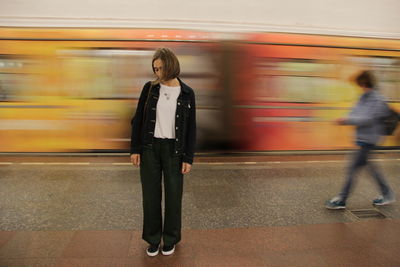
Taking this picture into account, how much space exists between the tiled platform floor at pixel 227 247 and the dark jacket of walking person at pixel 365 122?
0.59 metres

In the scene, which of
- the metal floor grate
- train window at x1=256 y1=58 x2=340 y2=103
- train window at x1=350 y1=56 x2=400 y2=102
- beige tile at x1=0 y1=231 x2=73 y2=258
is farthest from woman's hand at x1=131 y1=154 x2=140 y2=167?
train window at x1=350 y1=56 x2=400 y2=102

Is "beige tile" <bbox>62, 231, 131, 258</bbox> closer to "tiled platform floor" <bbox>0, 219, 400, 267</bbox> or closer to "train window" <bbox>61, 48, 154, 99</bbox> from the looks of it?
"tiled platform floor" <bbox>0, 219, 400, 267</bbox>

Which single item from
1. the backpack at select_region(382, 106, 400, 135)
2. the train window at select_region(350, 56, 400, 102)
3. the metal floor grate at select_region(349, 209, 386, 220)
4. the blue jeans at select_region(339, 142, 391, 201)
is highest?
the train window at select_region(350, 56, 400, 102)

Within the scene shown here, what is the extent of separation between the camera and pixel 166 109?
8.38ft

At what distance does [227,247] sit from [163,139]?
121 cm

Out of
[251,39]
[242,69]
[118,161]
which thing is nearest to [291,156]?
[242,69]

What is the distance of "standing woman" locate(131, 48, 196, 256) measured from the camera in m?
2.56

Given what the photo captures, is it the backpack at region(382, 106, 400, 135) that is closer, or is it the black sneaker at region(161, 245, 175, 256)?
the black sneaker at region(161, 245, 175, 256)

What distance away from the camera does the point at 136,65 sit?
5574 mm

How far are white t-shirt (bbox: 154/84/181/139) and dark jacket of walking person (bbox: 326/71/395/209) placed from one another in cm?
213

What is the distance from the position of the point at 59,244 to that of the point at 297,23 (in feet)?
18.9

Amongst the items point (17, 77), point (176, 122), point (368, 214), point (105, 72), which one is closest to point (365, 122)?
point (368, 214)

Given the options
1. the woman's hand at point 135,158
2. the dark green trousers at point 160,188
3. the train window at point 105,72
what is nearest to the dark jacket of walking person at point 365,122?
the dark green trousers at point 160,188

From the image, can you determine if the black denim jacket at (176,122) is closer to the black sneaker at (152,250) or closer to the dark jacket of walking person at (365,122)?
the black sneaker at (152,250)
